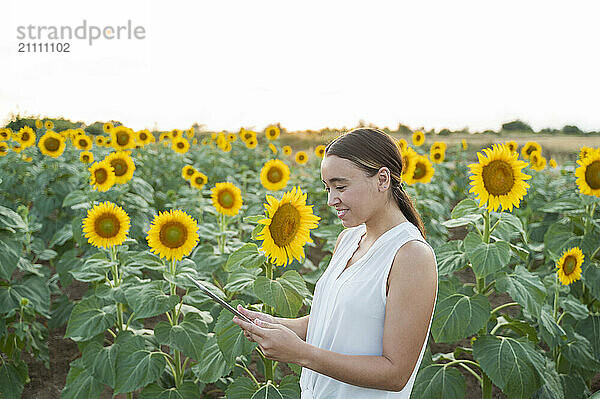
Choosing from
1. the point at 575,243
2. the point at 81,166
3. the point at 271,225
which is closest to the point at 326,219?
the point at 81,166

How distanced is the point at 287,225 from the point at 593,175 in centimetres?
239

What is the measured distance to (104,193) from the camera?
4387mm

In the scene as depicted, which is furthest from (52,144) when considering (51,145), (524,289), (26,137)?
(524,289)

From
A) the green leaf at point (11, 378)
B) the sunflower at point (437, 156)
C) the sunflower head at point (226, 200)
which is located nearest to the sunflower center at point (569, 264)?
the sunflower head at point (226, 200)

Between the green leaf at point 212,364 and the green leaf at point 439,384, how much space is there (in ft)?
3.33

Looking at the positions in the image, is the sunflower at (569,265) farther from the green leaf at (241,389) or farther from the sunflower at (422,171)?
the green leaf at (241,389)

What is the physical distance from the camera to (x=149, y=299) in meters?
3.02

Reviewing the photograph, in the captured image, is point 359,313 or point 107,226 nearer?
point 359,313

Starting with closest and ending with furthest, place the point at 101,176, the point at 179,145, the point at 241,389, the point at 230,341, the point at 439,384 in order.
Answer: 1. the point at 230,341
2. the point at 241,389
3. the point at 439,384
4. the point at 101,176
5. the point at 179,145

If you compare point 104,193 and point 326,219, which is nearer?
point 104,193

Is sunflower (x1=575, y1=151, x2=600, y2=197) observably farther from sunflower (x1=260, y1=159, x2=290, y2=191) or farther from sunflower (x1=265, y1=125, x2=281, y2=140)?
sunflower (x1=265, y1=125, x2=281, y2=140)

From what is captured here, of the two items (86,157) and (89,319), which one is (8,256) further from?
(86,157)

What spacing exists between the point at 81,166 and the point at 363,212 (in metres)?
4.67

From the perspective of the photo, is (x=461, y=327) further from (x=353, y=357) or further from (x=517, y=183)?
(x=353, y=357)
